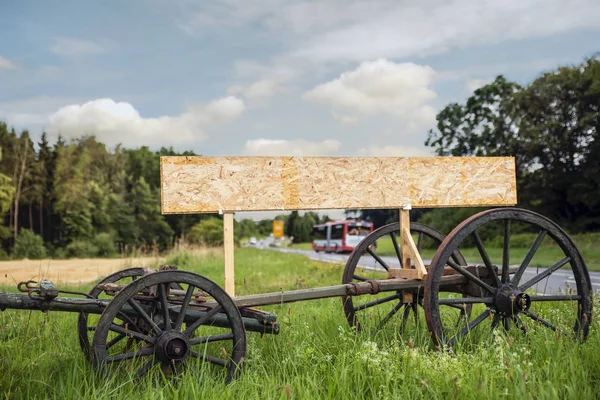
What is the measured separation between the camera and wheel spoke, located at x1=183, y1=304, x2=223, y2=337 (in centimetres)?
396

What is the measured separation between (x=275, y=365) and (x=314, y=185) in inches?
60.8

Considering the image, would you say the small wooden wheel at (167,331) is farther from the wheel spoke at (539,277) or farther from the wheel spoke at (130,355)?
the wheel spoke at (539,277)

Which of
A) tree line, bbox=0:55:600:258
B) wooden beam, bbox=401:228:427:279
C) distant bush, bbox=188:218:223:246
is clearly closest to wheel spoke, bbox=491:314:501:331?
wooden beam, bbox=401:228:427:279

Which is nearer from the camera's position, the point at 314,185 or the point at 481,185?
the point at 314,185

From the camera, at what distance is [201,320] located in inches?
156

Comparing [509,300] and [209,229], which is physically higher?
[509,300]

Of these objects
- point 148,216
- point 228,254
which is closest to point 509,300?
point 228,254

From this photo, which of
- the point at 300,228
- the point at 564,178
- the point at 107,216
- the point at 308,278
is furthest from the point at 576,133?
the point at 300,228

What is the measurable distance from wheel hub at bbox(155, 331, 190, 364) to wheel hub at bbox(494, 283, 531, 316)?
2605 mm

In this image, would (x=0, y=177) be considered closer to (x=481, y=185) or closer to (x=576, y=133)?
(x=576, y=133)

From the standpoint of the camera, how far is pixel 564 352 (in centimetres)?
430

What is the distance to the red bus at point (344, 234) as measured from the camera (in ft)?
118

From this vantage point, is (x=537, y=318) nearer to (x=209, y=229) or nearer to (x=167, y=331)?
(x=167, y=331)

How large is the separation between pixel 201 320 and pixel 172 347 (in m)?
0.26
